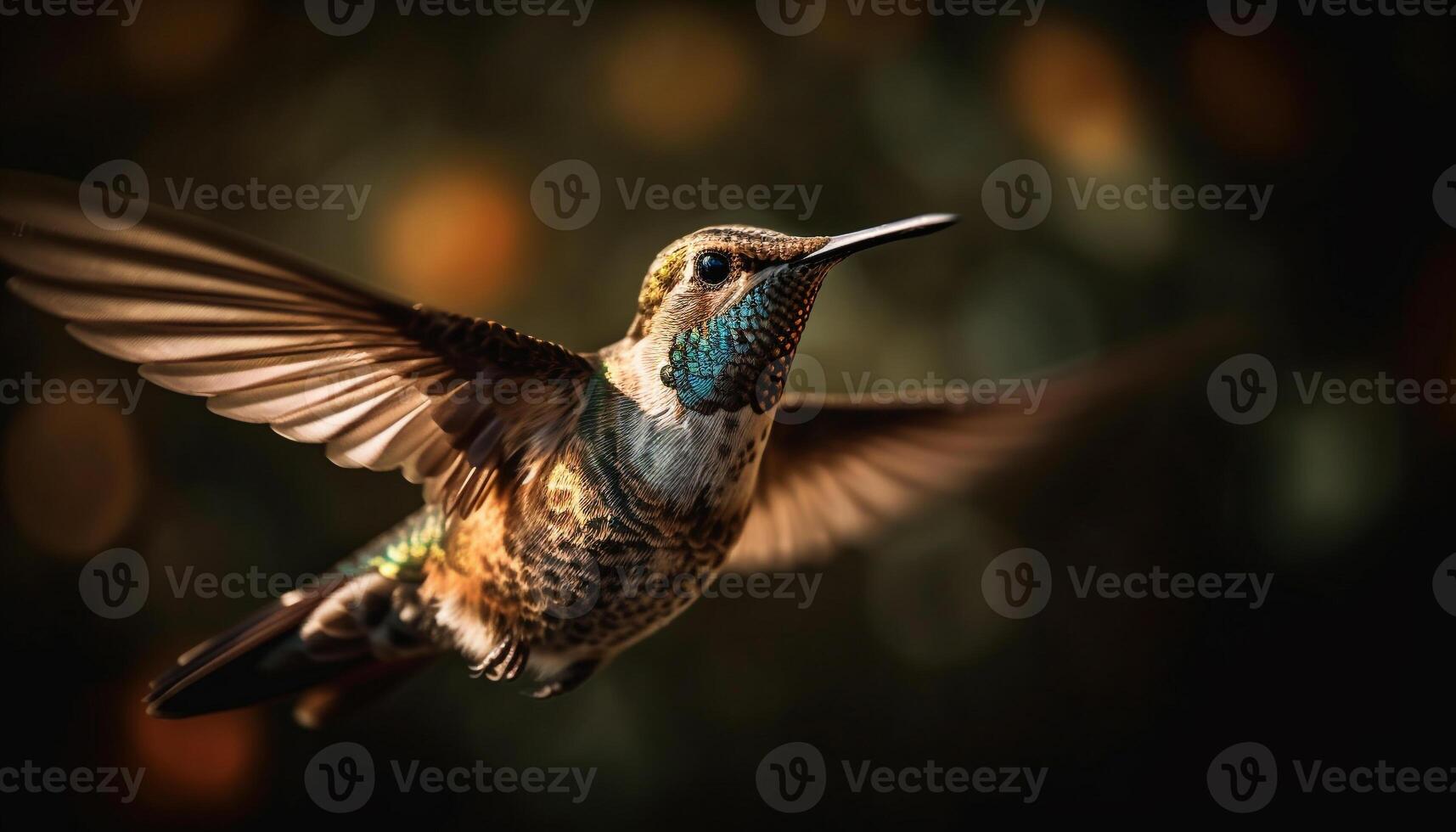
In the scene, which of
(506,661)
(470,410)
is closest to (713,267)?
(470,410)

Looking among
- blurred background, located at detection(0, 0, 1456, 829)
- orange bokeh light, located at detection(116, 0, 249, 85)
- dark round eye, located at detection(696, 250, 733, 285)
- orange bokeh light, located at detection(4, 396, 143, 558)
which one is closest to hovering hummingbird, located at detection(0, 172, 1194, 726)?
dark round eye, located at detection(696, 250, 733, 285)

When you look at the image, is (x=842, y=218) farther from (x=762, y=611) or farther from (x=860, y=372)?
(x=762, y=611)

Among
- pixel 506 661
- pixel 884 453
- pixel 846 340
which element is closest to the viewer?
pixel 506 661

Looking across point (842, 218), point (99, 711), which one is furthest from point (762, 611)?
point (99, 711)

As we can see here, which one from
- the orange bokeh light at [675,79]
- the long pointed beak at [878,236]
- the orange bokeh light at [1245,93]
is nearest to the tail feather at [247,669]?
the long pointed beak at [878,236]

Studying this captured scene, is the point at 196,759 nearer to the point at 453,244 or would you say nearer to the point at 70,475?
the point at 70,475

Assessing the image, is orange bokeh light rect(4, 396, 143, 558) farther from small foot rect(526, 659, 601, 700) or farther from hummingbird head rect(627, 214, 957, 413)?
hummingbird head rect(627, 214, 957, 413)

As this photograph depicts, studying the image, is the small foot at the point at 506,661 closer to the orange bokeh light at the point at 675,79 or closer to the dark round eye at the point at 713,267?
the dark round eye at the point at 713,267

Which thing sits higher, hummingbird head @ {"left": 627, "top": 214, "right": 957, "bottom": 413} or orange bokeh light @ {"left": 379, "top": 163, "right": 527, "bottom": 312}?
orange bokeh light @ {"left": 379, "top": 163, "right": 527, "bottom": 312}
